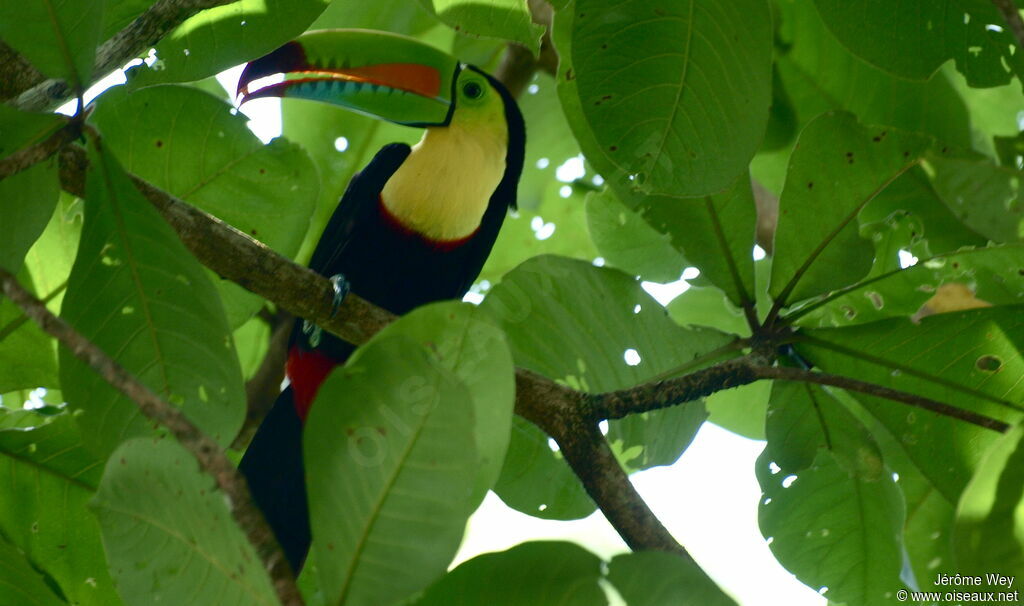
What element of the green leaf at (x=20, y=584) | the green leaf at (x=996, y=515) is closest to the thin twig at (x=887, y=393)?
the green leaf at (x=996, y=515)

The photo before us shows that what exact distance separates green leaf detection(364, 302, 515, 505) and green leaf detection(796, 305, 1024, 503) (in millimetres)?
830

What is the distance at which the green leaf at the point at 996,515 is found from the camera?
962 mm

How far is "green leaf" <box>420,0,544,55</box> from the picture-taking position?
1685mm

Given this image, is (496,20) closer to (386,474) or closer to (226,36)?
(226,36)

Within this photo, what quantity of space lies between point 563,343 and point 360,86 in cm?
108

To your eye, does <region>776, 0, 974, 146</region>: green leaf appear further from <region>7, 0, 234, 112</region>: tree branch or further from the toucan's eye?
<region>7, 0, 234, 112</region>: tree branch

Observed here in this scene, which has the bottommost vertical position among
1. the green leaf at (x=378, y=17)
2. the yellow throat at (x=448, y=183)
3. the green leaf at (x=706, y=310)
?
the green leaf at (x=706, y=310)

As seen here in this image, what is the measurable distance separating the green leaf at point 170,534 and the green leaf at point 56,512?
58 centimetres

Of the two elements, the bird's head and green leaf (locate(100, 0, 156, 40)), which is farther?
the bird's head

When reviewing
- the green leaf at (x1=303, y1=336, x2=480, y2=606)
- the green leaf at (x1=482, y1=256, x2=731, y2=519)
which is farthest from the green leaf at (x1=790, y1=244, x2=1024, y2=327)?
the green leaf at (x1=303, y1=336, x2=480, y2=606)

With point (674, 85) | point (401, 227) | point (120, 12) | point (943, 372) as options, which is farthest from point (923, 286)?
point (120, 12)

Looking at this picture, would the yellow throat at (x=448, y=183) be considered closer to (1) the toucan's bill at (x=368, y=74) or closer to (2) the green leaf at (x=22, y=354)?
(1) the toucan's bill at (x=368, y=74)

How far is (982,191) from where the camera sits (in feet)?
5.00

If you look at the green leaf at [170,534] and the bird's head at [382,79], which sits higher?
the bird's head at [382,79]
